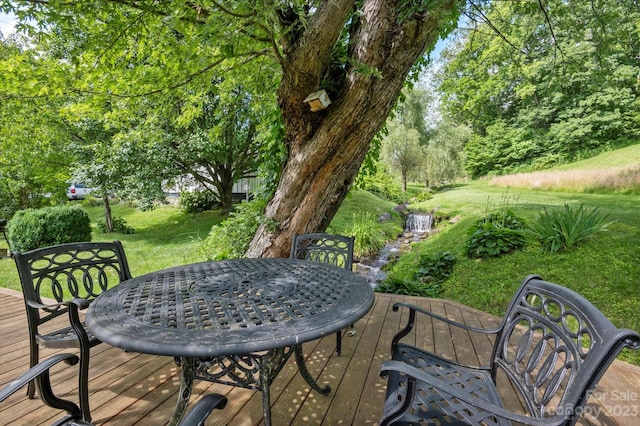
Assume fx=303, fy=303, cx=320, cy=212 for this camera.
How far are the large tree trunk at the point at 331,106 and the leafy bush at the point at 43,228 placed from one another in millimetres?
4825

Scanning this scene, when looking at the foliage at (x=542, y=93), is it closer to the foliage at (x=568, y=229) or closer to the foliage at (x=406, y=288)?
the foliage at (x=568, y=229)

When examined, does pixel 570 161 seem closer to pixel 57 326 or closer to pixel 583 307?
pixel 583 307

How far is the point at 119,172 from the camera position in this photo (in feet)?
23.5

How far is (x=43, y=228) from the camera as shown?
558 cm

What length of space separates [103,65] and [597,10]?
558 cm

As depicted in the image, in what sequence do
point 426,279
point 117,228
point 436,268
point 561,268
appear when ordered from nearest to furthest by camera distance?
point 561,268 → point 426,279 → point 436,268 → point 117,228

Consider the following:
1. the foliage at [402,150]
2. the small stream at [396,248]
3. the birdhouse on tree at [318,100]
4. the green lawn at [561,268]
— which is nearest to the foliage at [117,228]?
the green lawn at [561,268]

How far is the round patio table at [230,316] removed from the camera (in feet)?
3.19

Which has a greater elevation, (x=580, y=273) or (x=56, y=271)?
(x=56, y=271)

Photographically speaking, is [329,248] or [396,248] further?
[396,248]

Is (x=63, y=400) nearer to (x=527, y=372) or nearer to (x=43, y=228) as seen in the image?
(x=527, y=372)

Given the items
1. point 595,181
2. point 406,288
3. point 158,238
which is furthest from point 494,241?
point 158,238

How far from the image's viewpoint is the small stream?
5302 mm

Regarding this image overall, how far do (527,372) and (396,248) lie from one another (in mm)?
5733
